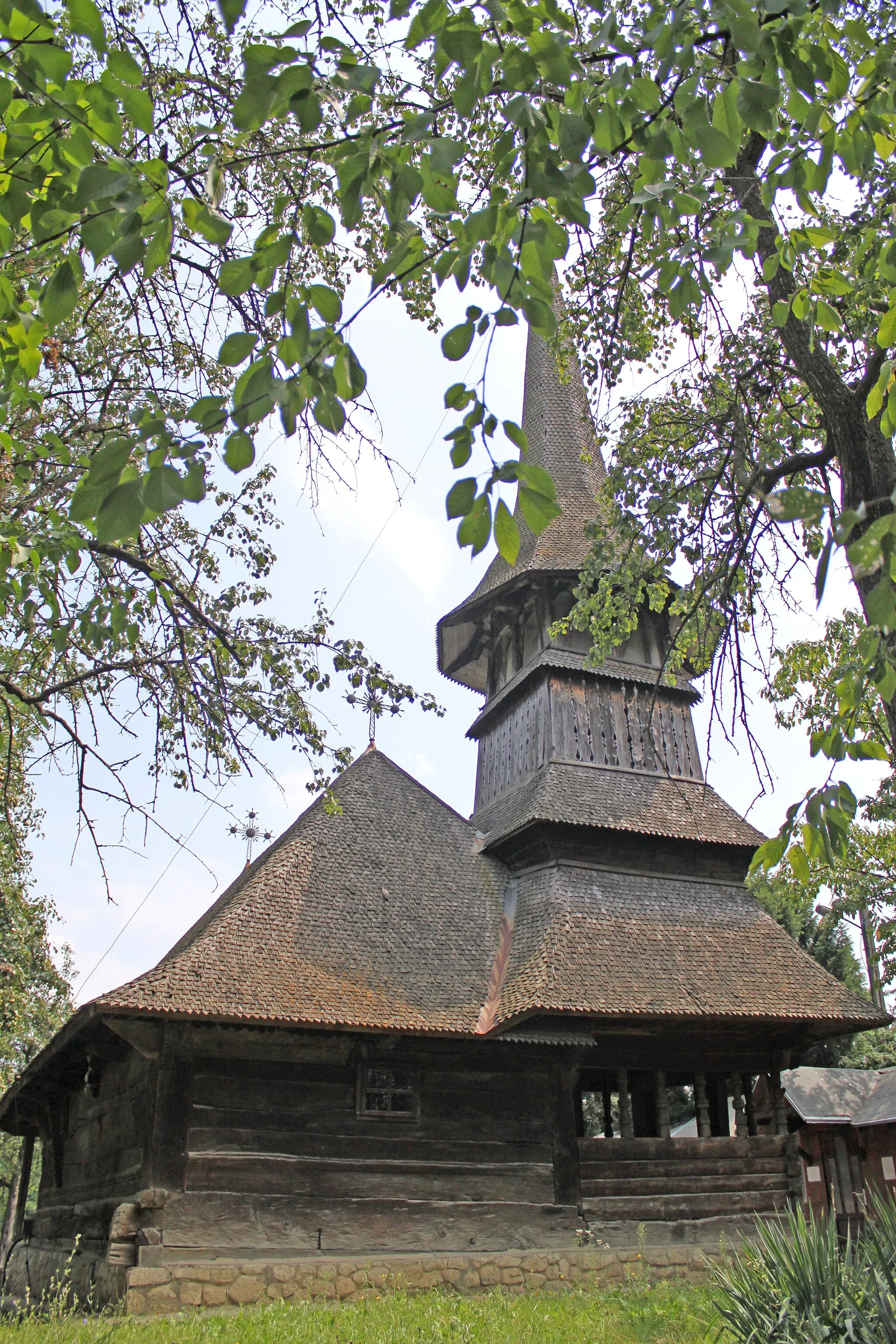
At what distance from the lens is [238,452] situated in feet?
7.53

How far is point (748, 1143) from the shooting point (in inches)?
503

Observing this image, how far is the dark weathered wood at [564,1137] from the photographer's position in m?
11.4

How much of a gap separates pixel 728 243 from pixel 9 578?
3.92 meters

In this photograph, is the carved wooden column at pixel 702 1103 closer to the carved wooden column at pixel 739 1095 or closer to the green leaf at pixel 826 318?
the carved wooden column at pixel 739 1095

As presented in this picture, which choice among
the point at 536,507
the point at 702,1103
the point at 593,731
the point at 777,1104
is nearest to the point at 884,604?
the point at 536,507

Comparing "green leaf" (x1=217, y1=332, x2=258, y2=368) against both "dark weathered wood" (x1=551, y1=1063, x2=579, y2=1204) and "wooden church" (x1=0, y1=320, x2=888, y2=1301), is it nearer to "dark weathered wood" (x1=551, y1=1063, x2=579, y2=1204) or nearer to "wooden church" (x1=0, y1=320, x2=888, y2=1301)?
"wooden church" (x1=0, y1=320, x2=888, y2=1301)

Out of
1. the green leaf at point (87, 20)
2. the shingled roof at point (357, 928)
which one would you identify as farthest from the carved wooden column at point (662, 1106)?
the green leaf at point (87, 20)

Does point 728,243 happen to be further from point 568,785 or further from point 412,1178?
point 568,785

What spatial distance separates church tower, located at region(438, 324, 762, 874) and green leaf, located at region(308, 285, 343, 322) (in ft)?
38.0

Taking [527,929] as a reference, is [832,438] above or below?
above

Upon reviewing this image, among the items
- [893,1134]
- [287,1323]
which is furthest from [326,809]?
[893,1134]

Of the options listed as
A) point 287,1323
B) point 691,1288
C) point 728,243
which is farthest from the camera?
point 691,1288

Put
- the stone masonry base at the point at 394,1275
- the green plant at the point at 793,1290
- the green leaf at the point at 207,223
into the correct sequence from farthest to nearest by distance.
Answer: the stone masonry base at the point at 394,1275, the green plant at the point at 793,1290, the green leaf at the point at 207,223

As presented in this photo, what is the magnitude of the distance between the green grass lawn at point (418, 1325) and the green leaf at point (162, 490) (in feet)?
23.3
